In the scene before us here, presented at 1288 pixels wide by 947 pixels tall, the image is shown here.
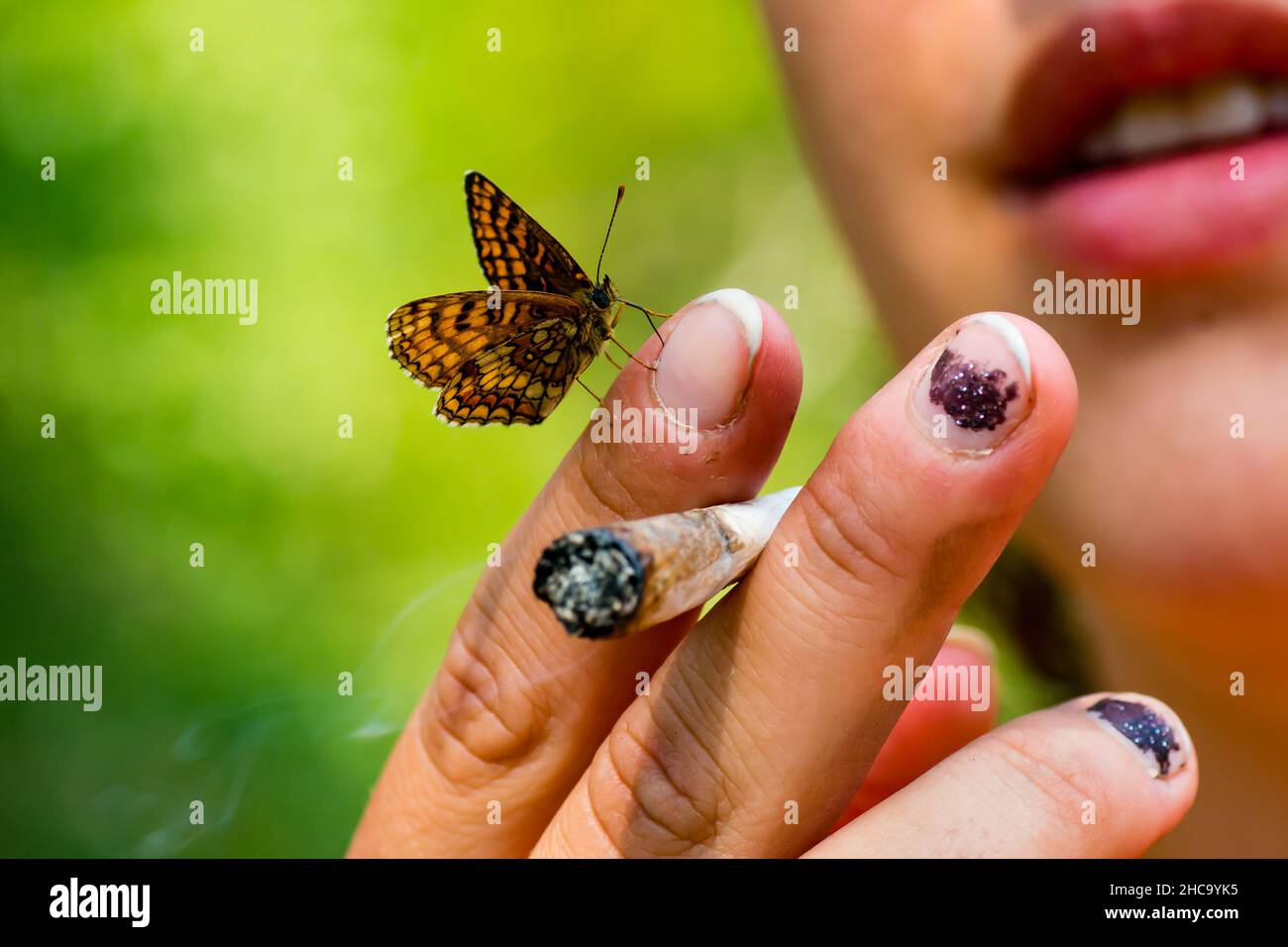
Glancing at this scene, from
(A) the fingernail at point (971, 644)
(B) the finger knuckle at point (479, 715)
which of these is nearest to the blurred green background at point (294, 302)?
(A) the fingernail at point (971, 644)

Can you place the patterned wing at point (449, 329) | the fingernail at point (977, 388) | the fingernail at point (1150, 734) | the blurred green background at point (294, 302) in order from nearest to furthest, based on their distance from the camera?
1. the fingernail at point (977, 388)
2. the fingernail at point (1150, 734)
3. the patterned wing at point (449, 329)
4. the blurred green background at point (294, 302)

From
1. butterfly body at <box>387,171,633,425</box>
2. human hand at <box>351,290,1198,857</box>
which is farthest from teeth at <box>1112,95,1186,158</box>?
butterfly body at <box>387,171,633,425</box>

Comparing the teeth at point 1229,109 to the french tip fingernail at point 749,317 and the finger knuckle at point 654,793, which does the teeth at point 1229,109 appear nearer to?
the french tip fingernail at point 749,317

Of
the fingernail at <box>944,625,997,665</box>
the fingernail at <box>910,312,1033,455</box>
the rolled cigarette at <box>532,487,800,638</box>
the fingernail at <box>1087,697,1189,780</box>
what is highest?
the fingernail at <box>910,312,1033,455</box>

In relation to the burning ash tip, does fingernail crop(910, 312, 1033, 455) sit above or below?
above

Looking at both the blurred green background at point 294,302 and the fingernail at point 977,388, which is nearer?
the fingernail at point 977,388

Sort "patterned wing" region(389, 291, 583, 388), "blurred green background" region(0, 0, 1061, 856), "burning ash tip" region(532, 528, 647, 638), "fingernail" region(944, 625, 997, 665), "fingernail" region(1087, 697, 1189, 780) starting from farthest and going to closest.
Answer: "blurred green background" region(0, 0, 1061, 856) → "fingernail" region(944, 625, 997, 665) → "patterned wing" region(389, 291, 583, 388) → "fingernail" region(1087, 697, 1189, 780) → "burning ash tip" region(532, 528, 647, 638)

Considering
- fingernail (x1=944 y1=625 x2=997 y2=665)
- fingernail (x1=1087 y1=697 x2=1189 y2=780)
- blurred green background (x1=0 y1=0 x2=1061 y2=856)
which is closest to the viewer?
fingernail (x1=1087 y1=697 x2=1189 y2=780)

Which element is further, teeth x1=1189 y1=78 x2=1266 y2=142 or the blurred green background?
the blurred green background

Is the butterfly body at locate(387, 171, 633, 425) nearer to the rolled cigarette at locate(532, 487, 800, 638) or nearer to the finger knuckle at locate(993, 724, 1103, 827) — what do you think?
the rolled cigarette at locate(532, 487, 800, 638)
